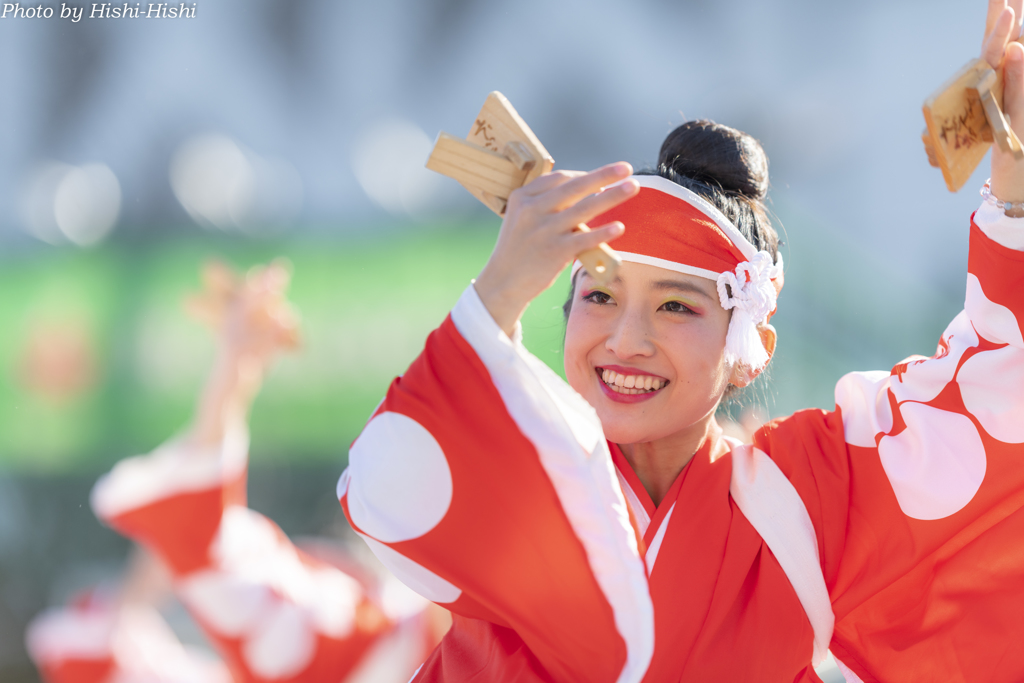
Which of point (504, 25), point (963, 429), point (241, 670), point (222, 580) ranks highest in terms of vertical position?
point (504, 25)

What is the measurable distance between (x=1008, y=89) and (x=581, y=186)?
486mm

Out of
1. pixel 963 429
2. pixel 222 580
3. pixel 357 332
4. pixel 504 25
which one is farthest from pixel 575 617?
pixel 504 25

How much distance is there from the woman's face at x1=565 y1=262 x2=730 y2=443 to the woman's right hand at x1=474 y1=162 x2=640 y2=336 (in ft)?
0.93

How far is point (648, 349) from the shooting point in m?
1.00

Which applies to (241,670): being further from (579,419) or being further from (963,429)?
(963,429)

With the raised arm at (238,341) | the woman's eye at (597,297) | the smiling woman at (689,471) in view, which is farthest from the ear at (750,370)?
the raised arm at (238,341)

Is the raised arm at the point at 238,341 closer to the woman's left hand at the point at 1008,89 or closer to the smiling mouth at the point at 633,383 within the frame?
the smiling mouth at the point at 633,383

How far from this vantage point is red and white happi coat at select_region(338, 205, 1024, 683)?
76 cm

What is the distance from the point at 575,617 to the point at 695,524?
27cm

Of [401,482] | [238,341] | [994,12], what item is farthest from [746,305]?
[238,341]

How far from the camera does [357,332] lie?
2588 millimetres

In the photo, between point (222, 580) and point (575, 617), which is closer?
point (575, 617)

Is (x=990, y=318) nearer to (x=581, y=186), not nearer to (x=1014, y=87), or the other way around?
(x=1014, y=87)

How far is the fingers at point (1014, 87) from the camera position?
32.8 inches
